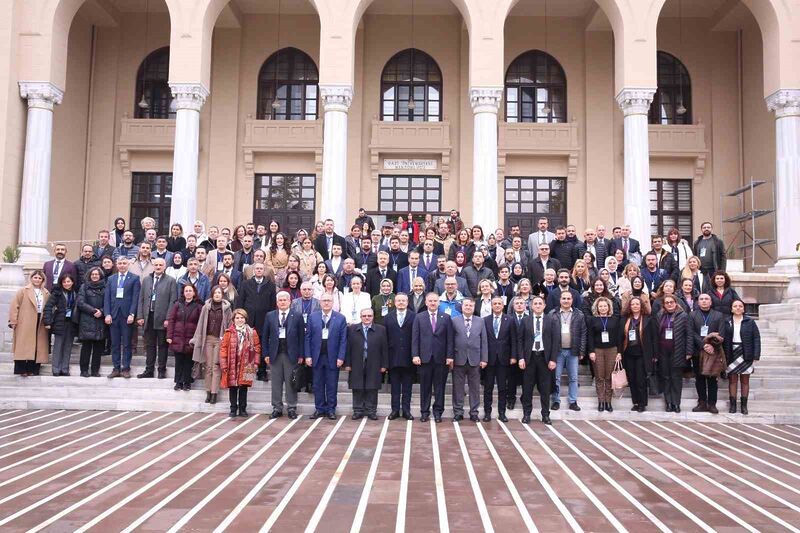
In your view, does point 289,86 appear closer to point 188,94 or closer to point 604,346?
point 188,94

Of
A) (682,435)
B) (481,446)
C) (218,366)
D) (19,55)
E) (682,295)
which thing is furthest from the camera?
(19,55)

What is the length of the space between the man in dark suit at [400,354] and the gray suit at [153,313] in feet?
11.3

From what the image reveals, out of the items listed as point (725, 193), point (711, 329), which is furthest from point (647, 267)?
point (725, 193)

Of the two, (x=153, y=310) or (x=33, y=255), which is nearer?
(x=153, y=310)

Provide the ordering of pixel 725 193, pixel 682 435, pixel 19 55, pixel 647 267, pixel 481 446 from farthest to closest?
pixel 725 193, pixel 19 55, pixel 647 267, pixel 682 435, pixel 481 446

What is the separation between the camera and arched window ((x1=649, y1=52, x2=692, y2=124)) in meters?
21.2

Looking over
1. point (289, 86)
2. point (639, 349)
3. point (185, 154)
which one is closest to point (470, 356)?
point (639, 349)

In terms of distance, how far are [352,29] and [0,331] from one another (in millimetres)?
10246

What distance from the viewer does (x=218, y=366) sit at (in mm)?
9984

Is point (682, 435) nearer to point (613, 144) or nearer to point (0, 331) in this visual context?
point (0, 331)

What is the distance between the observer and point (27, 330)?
10742mm

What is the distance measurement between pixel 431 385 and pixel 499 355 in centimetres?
102

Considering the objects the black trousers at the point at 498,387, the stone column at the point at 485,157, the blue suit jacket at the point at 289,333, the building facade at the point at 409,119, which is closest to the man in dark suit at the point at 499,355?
the black trousers at the point at 498,387

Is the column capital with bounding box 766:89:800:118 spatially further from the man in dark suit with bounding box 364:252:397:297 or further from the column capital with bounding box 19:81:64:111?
the column capital with bounding box 19:81:64:111
